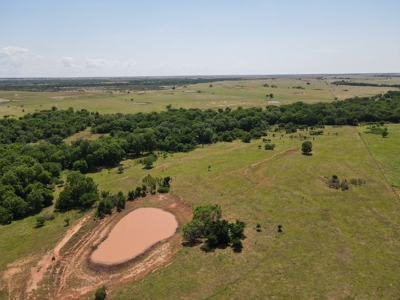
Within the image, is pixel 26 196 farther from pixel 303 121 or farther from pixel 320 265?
pixel 303 121

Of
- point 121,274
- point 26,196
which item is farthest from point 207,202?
point 26,196

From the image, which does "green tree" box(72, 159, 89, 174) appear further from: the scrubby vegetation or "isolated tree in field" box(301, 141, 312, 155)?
"isolated tree in field" box(301, 141, 312, 155)

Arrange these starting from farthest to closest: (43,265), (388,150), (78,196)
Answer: (388,150) < (78,196) < (43,265)

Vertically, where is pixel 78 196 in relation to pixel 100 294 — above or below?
above

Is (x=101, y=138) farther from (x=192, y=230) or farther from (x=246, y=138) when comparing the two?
(x=192, y=230)

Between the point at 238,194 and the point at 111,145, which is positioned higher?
the point at 111,145

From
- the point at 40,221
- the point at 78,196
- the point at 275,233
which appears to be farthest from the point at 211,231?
the point at 40,221
